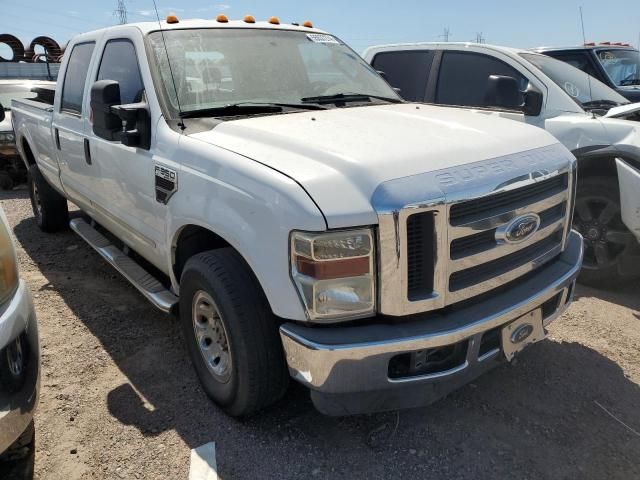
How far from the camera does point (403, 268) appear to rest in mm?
2119

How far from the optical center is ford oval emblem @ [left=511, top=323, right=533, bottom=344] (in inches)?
99.9

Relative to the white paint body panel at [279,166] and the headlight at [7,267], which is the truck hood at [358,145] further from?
the headlight at [7,267]

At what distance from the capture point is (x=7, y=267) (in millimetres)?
2217

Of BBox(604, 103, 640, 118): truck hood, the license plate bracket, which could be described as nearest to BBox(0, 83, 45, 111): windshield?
BBox(604, 103, 640, 118): truck hood

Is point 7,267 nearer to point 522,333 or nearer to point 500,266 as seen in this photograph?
point 500,266

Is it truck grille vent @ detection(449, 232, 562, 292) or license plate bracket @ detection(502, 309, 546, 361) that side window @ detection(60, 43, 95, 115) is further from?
license plate bracket @ detection(502, 309, 546, 361)

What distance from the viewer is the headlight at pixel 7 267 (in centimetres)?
217

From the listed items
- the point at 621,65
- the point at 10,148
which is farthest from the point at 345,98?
the point at 10,148

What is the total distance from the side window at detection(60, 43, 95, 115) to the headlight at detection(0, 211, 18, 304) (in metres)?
2.15

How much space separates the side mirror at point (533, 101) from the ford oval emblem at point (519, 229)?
7.42 ft

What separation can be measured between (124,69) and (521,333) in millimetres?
2876

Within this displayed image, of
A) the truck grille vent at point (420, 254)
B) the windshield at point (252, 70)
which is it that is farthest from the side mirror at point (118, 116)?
the truck grille vent at point (420, 254)

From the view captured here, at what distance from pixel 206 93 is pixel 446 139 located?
55.7 inches

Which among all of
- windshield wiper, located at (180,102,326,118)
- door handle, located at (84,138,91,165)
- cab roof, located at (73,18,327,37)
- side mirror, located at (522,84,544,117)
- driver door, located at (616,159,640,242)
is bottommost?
driver door, located at (616,159,640,242)
